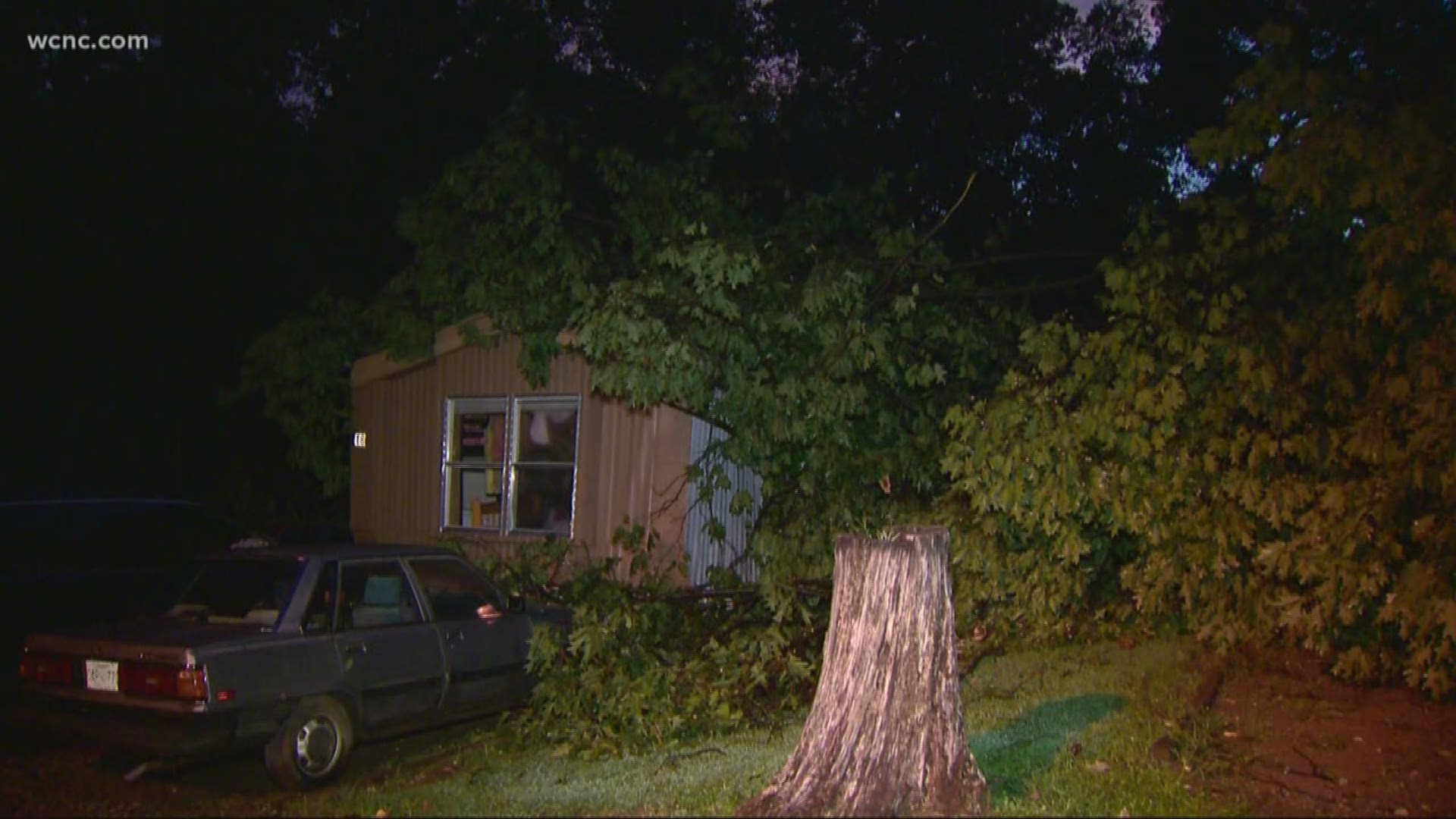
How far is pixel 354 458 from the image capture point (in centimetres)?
1487

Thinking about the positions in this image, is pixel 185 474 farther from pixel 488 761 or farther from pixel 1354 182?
pixel 1354 182

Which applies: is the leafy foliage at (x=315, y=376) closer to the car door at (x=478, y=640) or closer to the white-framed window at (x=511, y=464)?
the white-framed window at (x=511, y=464)

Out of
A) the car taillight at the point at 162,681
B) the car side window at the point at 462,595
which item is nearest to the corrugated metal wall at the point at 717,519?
the car side window at the point at 462,595

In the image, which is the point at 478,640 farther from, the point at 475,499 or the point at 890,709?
the point at 475,499

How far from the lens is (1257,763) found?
24.0 ft

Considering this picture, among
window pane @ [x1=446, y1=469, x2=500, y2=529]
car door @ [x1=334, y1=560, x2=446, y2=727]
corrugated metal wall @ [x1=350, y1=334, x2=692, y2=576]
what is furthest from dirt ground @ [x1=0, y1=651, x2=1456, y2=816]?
window pane @ [x1=446, y1=469, x2=500, y2=529]

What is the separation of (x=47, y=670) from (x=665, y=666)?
4.00 metres

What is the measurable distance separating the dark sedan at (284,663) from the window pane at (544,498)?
3418 mm

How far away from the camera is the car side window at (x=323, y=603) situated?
8172mm

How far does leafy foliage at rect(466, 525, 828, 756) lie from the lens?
29.6 ft

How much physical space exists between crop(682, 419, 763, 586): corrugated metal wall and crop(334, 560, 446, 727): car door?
3.54m

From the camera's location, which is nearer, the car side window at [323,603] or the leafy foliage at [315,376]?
the car side window at [323,603]

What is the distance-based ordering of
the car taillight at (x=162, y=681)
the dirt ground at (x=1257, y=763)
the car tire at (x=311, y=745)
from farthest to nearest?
the car tire at (x=311, y=745), the car taillight at (x=162, y=681), the dirt ground at (x=1257, y=763)

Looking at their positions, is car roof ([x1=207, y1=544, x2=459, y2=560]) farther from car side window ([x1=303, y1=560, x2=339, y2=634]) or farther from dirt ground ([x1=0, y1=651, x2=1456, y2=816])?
dirt ground ([x1=0, y1=651, x2=1456, y2=816])
